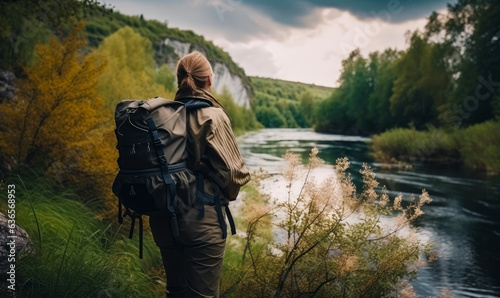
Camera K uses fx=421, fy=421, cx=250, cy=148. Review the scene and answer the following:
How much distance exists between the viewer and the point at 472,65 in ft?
96.2

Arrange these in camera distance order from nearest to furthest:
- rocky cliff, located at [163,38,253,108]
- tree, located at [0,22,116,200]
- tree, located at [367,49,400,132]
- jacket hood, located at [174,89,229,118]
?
jacket hood, located at [174,89,229,118], tree, located at [0,22,116,200], tree, located at [367,49,400,132], rocky cliff, located at [163,38,253,108]

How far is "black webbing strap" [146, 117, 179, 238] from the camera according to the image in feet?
7.80

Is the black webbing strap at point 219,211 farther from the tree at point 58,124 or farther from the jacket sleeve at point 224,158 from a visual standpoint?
the tree at point 58,124

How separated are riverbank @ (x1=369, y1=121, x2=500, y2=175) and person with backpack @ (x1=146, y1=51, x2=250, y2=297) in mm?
18805

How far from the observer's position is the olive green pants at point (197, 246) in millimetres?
2445

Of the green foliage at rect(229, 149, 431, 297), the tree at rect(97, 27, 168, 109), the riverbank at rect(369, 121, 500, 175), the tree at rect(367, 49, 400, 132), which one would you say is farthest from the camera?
the tree at rect(367, 49, 400, 132)

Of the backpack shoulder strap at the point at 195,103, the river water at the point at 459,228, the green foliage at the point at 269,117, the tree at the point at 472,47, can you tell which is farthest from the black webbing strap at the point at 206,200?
the green foliage at the point at 269,117

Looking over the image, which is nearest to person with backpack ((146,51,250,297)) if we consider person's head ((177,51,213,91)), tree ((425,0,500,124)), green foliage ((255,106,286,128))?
person's head ((177,51,213,91))

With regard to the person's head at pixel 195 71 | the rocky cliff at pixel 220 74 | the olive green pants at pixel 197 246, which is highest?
the rocky cliff at pixel 220 74

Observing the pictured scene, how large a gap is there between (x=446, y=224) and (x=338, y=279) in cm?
808

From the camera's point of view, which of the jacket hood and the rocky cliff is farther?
the rocky cliff

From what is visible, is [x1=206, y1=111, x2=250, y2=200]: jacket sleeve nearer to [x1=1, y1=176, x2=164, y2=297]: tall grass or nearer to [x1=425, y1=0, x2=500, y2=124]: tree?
[x1=1, y1=176, x2=164, y2=297]: tall grass

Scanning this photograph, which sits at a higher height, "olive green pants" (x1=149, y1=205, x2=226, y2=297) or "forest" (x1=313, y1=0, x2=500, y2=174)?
"forest" (x1=313, y1=0, x2=500, y2=174)

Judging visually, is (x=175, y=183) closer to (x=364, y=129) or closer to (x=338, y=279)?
(x=338, y=279)
